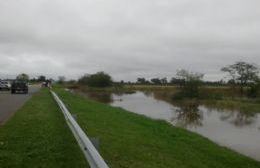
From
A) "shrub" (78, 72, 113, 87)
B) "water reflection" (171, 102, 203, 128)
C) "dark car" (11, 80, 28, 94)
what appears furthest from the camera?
"shrub" (78, 72, 113, 87)

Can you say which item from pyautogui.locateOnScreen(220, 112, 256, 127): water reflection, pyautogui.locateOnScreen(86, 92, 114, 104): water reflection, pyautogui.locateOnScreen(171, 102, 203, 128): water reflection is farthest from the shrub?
pyautogui.locateOnScreen(220, 112, 256, 127): water reflection

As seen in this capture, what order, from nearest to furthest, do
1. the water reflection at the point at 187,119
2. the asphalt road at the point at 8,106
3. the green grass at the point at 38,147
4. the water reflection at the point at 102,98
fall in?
the green grass at the point at 38,147 → the asphalt road at the point at 8,106 → the water reflection at the point at 187,119 → the water reflection at the point at 102,98

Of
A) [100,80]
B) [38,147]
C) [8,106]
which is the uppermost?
[100,80]

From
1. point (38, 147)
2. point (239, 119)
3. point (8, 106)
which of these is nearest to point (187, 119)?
point (239, 119)

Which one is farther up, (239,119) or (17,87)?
(17,87)

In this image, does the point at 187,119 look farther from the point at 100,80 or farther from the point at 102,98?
the point at 100,80

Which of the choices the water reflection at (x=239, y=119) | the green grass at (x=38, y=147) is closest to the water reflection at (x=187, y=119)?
the water reflection at (x=239, y=119)

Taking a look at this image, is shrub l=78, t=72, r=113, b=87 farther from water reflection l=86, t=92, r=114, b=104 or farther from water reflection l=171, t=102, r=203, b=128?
water reflection l=171, t=102, r=203, b=128

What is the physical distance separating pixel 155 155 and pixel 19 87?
36.7m

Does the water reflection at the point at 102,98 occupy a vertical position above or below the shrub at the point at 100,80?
below

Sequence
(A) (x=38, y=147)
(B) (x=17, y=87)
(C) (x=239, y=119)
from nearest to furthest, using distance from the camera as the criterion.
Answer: (A) (x=38, y=147) → (C) (x=239, y=119) → (B) (x=17, y=87)

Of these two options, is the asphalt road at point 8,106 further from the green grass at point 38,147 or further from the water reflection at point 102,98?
the water reflection at point 102,98

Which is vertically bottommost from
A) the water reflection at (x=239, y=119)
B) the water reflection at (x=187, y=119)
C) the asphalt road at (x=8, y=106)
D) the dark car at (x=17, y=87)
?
the water reflection at (x=239, y=119)

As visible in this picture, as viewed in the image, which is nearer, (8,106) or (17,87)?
(8,106)
